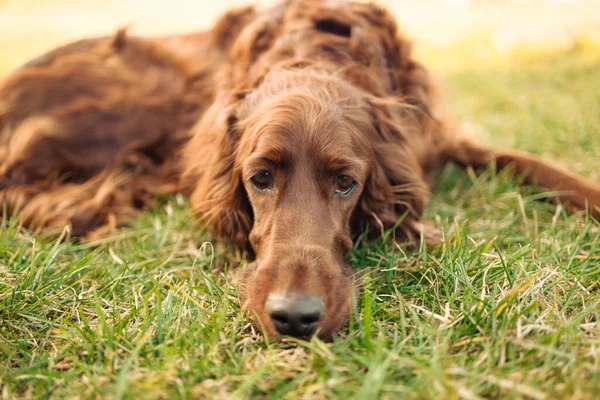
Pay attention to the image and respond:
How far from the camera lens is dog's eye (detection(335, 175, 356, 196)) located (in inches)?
89.4

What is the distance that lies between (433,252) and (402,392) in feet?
3.22

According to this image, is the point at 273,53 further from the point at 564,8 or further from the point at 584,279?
the point at 564,8

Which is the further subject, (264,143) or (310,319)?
(264,143)

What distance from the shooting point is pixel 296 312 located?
1.76 m

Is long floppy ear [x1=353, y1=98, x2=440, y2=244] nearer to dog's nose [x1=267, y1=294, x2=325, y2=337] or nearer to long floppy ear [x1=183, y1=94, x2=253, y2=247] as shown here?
long floppy ear [x1=183, y1=94, x2=253, y2=247]

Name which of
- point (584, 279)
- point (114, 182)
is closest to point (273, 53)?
point (114, 182)

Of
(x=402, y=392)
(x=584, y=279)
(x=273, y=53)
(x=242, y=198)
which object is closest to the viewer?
(x=402, y=392)

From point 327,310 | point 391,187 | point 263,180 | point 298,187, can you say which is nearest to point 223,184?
point 263,180

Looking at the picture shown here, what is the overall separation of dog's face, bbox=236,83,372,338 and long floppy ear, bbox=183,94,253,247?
0.42ft

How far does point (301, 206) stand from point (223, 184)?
65cm

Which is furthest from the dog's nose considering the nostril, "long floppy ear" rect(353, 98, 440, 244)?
"long floppy ear" rect(353, 98, 440, 244)

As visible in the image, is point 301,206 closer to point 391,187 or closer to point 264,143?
point 264,143

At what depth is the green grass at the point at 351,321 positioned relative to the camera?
158cm

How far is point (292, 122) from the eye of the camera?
7.48ft
